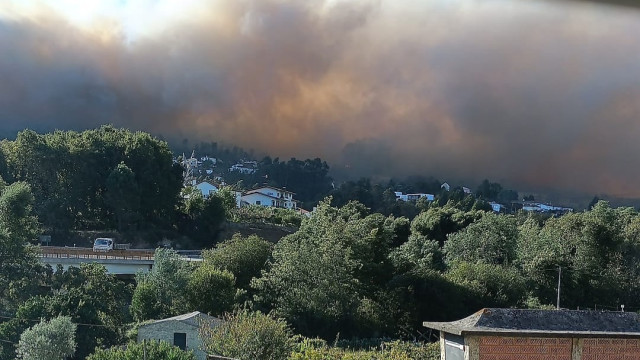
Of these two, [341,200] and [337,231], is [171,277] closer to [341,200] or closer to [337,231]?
[337,231]

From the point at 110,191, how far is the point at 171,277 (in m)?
9.62

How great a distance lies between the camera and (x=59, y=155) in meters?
19.5

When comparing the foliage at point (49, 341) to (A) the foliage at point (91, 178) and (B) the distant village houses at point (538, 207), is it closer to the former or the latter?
(A) the foliage at point (91, 178)

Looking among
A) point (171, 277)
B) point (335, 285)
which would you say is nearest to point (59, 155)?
point (171, 277)

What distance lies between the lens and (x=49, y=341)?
7.54 meters

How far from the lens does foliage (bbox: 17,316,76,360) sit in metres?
7.52

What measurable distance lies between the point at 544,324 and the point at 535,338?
22 cm

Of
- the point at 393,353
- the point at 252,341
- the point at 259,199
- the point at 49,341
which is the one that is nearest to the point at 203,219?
the point at 259,199

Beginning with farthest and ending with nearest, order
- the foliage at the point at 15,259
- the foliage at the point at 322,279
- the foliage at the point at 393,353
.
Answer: the foliage at the point at 322,279 → the foliage at the point at 15,259 → the foliage at the point at 393,353

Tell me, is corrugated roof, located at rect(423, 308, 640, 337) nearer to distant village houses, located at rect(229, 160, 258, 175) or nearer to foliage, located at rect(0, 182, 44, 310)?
foliage, located at rect(0, 182, 44, 310)

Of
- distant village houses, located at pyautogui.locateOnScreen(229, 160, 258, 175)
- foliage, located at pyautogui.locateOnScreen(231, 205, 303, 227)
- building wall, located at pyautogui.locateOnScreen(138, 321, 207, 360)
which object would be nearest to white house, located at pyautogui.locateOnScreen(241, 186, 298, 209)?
foliage, located at pyautogui.locateOnScreen(231, 205, 303, 227)

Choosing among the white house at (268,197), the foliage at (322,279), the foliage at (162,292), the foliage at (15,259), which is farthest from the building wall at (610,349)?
the white house at (268,197)

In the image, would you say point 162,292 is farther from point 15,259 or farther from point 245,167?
point 245,167

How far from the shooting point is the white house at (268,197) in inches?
1257
